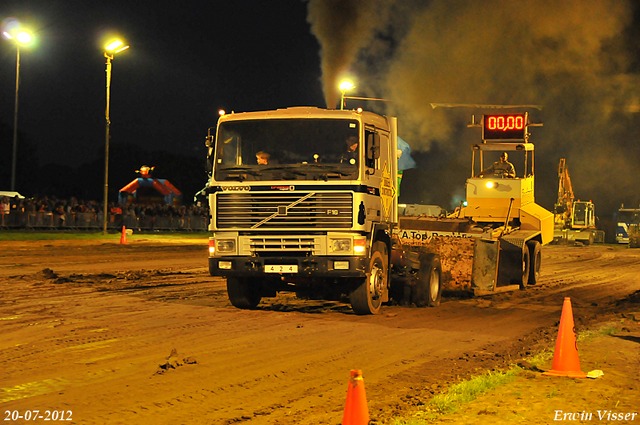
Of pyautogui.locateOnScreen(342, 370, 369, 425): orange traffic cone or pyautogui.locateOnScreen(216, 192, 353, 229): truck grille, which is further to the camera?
pyautogui.locateOnScreen(216, 192, 353, 229): truck grille

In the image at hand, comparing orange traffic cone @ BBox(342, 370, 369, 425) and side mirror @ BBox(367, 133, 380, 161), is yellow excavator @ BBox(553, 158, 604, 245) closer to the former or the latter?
side mirror @ BBox(367, 133, 380, 161)

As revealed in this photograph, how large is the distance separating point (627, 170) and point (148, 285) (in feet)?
168

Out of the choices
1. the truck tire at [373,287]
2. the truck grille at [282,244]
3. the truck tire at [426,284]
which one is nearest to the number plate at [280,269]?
the truck grille at [282,244]

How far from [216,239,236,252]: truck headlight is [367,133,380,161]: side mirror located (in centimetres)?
265

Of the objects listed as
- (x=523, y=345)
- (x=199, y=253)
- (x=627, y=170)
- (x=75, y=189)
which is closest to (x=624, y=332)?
(x=523, y=345)

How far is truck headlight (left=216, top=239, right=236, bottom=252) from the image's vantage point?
11797mm

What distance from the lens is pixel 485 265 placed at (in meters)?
15.6

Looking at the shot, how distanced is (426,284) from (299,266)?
129 inches

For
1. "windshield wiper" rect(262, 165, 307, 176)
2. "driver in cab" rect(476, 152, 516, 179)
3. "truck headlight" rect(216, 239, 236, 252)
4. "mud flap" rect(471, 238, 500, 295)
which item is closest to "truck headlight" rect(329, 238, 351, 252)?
"windshield wiper" rect(262, 165, 307, 176)

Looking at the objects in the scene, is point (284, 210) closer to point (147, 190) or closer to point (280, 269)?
point (280, 269)

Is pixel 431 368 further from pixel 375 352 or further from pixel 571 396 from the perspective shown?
pixel 571 396

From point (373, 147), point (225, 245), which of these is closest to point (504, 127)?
point (373, 147)

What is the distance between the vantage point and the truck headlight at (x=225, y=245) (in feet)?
38.7

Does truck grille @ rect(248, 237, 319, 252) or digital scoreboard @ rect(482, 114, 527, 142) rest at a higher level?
digital scoreboard @ rect(482, 114, 527, 142)
